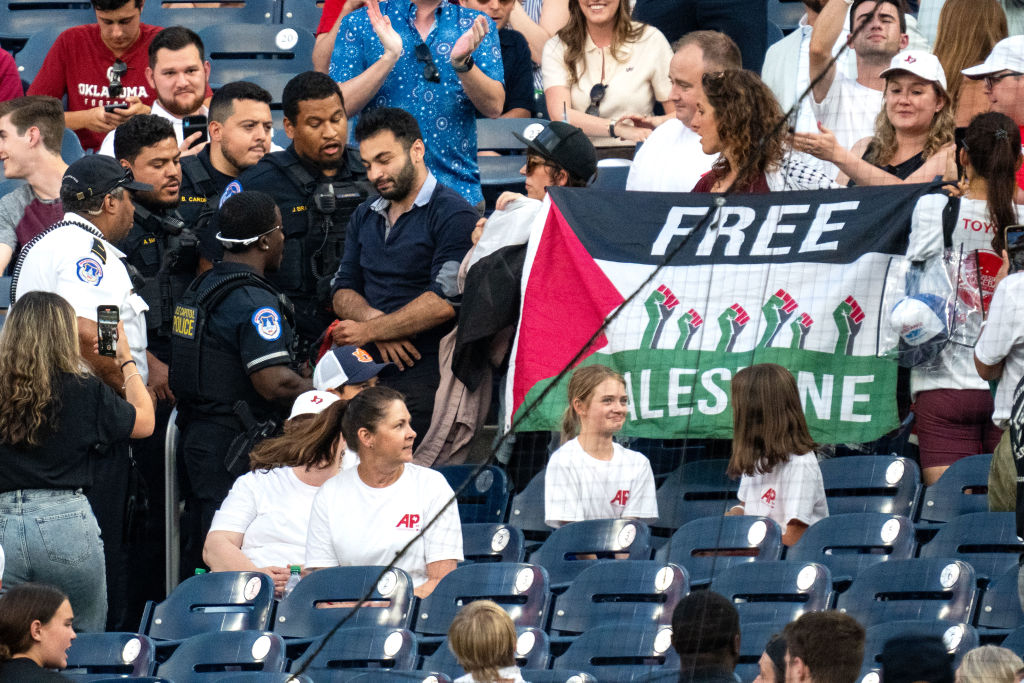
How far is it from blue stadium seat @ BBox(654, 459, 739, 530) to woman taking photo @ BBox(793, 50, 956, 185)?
1.43 meters

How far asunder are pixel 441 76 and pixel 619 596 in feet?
11.4

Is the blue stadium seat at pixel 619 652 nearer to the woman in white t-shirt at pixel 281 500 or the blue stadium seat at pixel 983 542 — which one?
the blue stadium seat at pixel 983 542

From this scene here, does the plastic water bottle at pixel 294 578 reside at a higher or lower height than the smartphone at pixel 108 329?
lower

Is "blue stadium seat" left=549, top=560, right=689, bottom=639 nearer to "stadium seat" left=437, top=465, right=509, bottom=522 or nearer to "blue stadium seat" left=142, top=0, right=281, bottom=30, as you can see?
"stadium seat" left=437, top=465, right=509, bottom=522

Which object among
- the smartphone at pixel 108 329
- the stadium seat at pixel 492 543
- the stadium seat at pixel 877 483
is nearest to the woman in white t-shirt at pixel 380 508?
the stadium seat at pixel 492 543

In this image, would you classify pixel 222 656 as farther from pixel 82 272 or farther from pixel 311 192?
pixel 311 192

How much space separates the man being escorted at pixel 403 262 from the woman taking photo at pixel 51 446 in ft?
3.99

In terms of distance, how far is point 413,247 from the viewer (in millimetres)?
6469

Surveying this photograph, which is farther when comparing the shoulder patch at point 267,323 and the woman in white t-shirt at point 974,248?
the shoulder patch at point 267,323

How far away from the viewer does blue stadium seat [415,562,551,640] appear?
5051mm

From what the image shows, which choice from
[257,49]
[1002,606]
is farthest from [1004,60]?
[257,49]

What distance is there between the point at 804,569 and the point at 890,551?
0.48 meters

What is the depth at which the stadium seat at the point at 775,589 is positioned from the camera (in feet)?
15.2

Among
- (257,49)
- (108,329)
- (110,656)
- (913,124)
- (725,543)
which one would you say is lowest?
(110,656)
